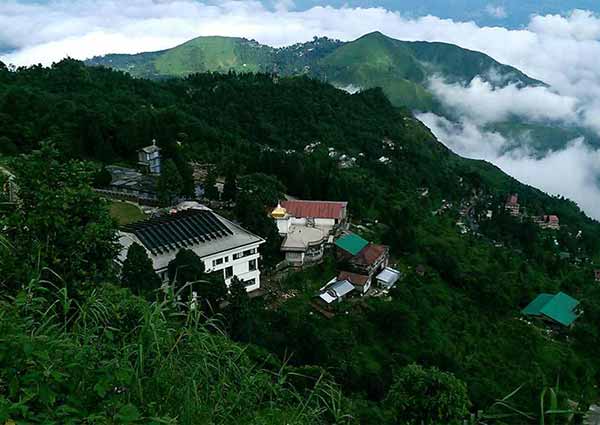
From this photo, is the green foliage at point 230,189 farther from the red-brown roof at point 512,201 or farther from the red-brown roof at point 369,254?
the red-brown roof at point 512,201

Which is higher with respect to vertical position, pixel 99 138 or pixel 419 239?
pixel 99 138

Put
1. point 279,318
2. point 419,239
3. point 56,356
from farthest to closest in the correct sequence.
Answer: point 419,239 → point 279,318 → point 56,356

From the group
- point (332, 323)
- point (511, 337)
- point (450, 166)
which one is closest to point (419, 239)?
point (511, 337)

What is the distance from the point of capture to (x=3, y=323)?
4836mm

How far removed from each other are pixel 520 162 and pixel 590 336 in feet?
505

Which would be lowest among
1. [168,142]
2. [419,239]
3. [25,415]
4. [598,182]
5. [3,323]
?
[598,182]

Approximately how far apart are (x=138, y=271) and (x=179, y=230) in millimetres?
4875

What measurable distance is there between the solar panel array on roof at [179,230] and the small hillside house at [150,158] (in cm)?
1594

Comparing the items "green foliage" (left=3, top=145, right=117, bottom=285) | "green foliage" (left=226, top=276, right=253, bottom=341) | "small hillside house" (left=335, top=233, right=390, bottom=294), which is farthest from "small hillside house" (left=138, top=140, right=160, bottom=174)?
"green foliage" (left=3, top=145, right=117, bottom=285)

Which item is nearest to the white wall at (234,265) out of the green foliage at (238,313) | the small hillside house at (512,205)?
the green foliage at (238,313)

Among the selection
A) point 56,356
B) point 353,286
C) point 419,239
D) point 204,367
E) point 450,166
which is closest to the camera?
point 56,356

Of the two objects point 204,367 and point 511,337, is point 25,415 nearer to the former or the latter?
point 204,367

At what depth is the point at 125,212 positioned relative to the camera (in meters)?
30.0

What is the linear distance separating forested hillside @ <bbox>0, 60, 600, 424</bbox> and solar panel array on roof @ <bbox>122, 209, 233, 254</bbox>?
2183mm
